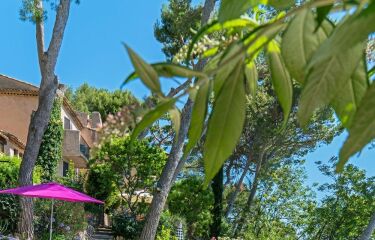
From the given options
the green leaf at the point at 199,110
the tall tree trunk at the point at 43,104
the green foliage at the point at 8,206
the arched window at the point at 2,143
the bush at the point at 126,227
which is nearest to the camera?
the green leaf at the point at 199,110

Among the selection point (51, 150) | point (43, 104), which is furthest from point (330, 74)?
point (51, 150)

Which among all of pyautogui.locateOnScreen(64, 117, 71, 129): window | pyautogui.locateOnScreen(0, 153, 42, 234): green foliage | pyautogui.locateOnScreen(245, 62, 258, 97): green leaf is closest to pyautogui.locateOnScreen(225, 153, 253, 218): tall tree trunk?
pyautogui.locateOnScreen(0, 153, 42, 234): green foliage

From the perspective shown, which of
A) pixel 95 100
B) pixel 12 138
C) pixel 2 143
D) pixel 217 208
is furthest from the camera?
pixel 95 100

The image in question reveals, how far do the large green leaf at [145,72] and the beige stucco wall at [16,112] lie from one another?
32.7m

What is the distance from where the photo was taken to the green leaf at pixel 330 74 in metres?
0.53

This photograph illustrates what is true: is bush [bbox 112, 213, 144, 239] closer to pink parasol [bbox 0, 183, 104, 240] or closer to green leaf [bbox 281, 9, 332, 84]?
pink parasol [bbox 0, 183, 104, 240]

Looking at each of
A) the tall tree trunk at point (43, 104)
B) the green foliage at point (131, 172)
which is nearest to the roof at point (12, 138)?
the green foliage at point (131, 172)

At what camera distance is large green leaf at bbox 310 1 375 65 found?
1.53ft

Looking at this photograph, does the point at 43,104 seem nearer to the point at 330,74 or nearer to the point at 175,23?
the point at 175,23

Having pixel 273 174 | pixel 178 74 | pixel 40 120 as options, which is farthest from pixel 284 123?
pixel 273 174

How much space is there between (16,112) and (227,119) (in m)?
32.9

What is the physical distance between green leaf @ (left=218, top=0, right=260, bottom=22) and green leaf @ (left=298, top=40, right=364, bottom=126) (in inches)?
3.6

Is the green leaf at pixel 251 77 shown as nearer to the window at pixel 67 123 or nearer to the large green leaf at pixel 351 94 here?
the large green leaf at pixel 351 94

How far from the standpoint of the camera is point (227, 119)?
23.4 inches
